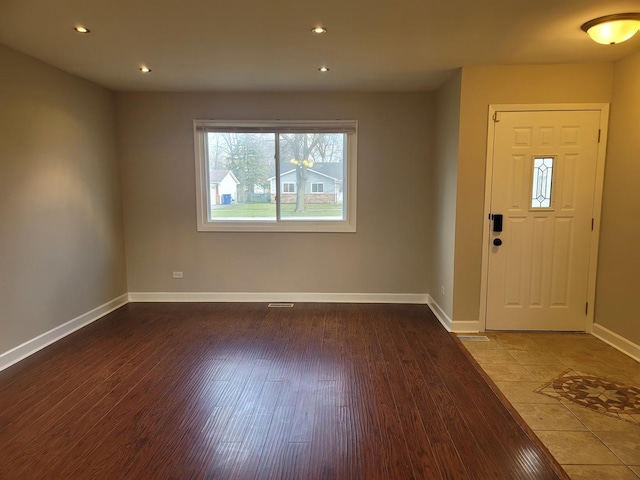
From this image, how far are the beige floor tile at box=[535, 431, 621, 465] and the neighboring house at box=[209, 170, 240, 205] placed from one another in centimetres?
387

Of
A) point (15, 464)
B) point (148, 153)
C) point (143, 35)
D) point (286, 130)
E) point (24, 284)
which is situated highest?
point (143, 35)

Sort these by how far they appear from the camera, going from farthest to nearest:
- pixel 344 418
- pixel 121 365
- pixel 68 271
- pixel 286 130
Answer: pixel 286 130, pixel 68 271, pixel 121 365, pixel 344 418

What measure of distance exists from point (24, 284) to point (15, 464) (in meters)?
1.76

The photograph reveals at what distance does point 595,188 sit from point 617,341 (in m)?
1.40

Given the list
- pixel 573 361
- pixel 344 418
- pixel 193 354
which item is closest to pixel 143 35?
pixel 193 354

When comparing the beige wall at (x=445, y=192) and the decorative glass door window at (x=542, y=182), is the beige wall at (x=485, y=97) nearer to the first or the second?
the beige wall at (x=445, y=192)

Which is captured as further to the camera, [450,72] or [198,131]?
[198,131]

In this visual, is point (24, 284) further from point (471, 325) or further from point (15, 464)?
point (471, 325)

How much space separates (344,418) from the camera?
2.36 m

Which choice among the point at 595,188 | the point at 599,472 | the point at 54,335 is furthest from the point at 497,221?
the point at 54,335

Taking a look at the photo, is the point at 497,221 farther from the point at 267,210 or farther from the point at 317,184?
the point at 267,210

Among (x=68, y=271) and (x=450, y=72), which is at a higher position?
(x=450, y=72)

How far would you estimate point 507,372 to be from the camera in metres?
2.96

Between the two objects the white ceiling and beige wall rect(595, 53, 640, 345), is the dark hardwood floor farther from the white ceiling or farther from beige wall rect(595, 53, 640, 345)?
the white ceiling
